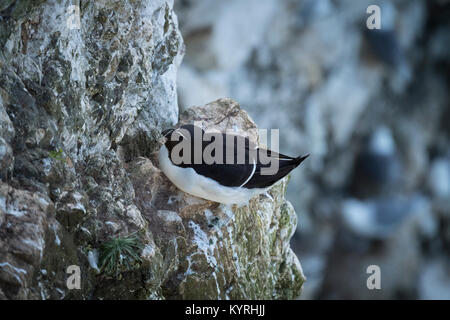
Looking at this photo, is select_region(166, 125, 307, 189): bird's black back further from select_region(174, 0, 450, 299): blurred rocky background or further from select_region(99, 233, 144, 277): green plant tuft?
select_region(174, 0, 450, 299): blurred rocky background

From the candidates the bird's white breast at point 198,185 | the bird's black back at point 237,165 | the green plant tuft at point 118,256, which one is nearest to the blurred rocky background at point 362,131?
the bird's black back at point 237,165

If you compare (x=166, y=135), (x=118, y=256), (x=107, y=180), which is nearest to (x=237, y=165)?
(x=166, y=135)

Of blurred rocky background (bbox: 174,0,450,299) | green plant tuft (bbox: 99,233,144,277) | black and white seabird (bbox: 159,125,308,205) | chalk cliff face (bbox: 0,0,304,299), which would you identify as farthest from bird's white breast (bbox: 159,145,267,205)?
blurred rocky background (bbox: 174,0,450,299)

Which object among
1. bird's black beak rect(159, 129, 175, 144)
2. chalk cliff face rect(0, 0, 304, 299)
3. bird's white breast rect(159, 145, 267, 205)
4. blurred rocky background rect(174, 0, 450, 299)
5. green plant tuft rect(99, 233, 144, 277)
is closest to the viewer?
chalk cliff face rect(0, 0, 304, 299)

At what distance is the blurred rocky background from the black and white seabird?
928 centimetres

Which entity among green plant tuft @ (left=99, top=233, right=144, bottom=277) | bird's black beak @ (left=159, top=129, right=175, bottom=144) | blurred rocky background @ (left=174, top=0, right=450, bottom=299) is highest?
blurred rocky background @ (left=174, top=0, right=450, bottom=299)

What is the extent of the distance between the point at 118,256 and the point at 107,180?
0.72 meters

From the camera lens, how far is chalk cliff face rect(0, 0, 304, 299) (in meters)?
3.76

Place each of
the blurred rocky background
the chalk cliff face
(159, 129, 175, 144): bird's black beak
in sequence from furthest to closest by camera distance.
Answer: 1. the blurred rocky background
2. (159, 129, 175, 144): bird's black beak
3. the chalk cliff face

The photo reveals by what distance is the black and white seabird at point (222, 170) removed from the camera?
15.7ft

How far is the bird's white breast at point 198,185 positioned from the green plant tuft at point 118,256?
794 mm

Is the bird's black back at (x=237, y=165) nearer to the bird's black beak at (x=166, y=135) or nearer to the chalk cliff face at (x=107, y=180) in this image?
the bird's black beak at (x=166, y=135)
